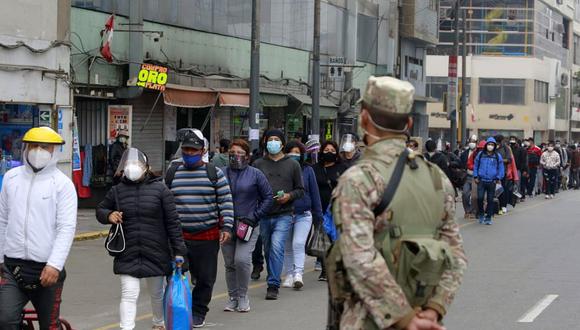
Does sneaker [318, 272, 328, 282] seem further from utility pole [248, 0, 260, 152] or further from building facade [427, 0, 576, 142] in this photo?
building facade [427, 0, 576, 142]

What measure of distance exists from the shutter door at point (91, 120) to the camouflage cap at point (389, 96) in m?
19.2

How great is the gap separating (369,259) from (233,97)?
2260 centimetres

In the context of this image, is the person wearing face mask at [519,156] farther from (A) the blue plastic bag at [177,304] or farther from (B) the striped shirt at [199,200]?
(A) the blue plastic bag at [177,304]

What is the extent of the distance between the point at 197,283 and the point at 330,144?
404cm

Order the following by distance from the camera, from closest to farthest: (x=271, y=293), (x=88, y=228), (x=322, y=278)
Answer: (x=271, y=293) < (x=322, y=278) < (x=88, y=228)

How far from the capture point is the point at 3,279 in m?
7.00

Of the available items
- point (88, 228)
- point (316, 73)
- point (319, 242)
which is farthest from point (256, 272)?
point (316, 73)

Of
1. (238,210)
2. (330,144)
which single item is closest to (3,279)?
(238,210)

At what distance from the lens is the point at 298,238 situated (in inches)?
499

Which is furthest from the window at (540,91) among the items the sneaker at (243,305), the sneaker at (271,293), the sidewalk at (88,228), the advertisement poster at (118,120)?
the sneaker at (243,305)

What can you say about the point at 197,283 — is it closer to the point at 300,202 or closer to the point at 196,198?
the point at 196,198

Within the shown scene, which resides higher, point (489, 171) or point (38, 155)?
point (38, 155)

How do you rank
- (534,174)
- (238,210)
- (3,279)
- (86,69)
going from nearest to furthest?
(3,279), (238,210), (86,69), (534,174)

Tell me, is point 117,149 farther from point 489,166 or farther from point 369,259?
point 369,259
